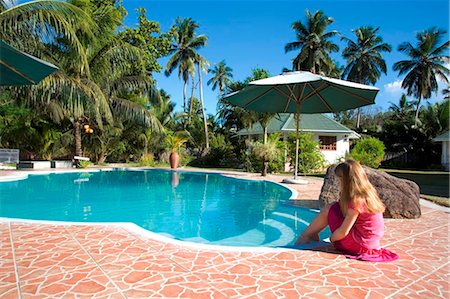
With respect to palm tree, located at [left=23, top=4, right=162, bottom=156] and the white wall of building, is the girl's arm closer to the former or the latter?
palm tree, located at [left=23, top=4, right=162, bottom=156]

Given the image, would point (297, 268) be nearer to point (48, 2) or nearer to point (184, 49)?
point (48, 2)

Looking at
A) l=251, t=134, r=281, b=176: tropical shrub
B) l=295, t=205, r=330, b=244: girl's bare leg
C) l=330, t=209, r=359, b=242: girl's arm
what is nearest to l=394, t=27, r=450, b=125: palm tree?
l=251, t=134, r=281, b=176: tropical shrub

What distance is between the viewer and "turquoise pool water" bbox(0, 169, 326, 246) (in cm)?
591

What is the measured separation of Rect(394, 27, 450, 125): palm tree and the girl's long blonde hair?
3343 centimetres

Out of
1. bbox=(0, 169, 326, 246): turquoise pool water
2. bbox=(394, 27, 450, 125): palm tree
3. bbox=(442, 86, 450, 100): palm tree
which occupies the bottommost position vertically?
bbox=(0, 169, 326, 246): turquoise pool water

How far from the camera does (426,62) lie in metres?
32.7

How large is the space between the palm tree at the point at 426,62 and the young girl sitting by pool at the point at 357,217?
1314 inches

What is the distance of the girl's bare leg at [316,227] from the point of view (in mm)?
3811

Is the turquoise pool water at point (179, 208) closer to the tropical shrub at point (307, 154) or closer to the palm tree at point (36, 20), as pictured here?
the tropical shrub at point (307, 154)

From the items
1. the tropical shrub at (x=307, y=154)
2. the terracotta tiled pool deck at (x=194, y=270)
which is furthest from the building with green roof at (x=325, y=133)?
the terracotta tiled pool deck at (x=194, y=270)

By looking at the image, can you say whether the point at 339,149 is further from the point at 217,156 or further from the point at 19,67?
the point at 19,67

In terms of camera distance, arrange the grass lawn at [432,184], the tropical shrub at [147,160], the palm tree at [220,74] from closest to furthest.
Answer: the grass lawn at [432,184] → the tropical shrub at [147,160] → the palm tree at [220,74]

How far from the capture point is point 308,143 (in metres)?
15.5

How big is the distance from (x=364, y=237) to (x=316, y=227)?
60 cm
